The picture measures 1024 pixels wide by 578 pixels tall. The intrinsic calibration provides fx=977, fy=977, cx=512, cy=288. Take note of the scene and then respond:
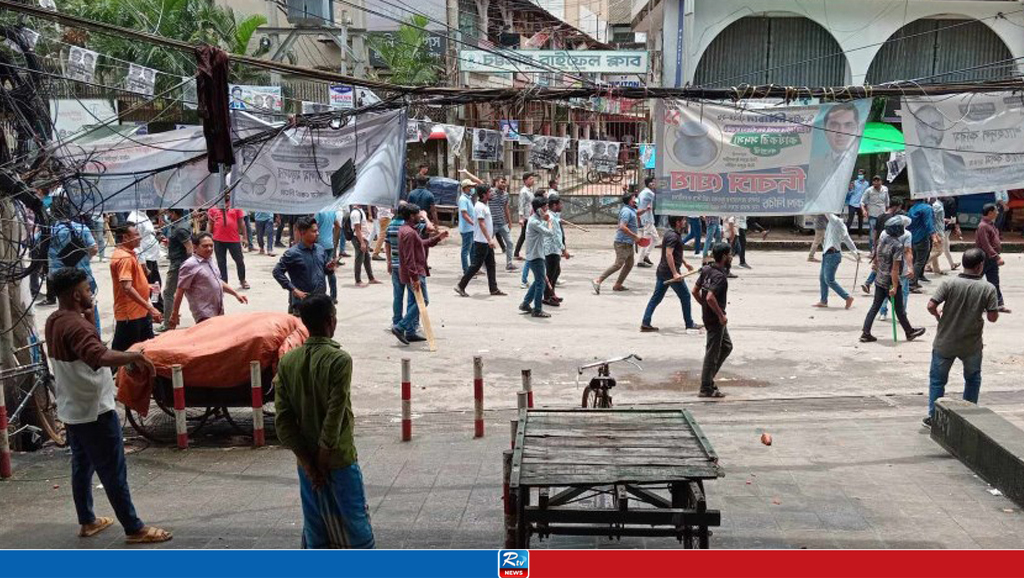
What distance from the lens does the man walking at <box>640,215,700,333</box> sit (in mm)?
12969

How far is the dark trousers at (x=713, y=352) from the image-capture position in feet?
32.6

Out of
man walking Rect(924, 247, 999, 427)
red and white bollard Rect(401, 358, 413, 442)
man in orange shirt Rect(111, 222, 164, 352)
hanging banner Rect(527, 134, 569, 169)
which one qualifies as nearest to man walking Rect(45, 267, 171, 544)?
red and white bollard Rect(401, 358, 413, 442)

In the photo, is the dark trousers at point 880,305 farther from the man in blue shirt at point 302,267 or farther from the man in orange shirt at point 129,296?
the man in orange shirt at point 129,296

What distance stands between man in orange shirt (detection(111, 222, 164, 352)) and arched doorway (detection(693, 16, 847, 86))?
17.9m

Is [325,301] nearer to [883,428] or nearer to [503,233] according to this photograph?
[883,428]

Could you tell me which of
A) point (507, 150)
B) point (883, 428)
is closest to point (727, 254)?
point (883, 428)

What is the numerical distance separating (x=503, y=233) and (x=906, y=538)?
13166mm

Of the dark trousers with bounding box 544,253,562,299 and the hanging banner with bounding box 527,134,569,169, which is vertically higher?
the hanging banner with bounding box 527,134,569,169

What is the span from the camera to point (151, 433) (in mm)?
8766

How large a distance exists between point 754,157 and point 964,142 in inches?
67.7

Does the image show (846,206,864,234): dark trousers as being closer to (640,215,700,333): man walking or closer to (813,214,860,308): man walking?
(813,214,860,308): man walking

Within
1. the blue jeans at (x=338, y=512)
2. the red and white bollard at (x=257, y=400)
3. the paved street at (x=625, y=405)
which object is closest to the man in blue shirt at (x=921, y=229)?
the paved street at (x=625, y=405)

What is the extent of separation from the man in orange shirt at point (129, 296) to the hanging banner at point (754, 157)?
541cm
